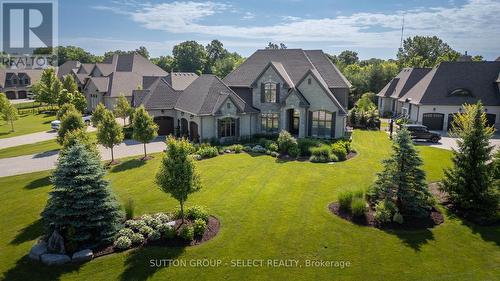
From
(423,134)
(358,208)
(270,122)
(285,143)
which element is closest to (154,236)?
(358,208)

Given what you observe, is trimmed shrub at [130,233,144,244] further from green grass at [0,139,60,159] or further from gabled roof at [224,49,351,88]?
gabled roof at [224,49,351,88]

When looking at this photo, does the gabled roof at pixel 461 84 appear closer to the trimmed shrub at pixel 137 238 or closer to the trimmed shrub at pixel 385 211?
the trimmed shrub at pixel 385 211

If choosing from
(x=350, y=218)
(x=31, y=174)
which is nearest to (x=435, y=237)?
(x=350, y=218)

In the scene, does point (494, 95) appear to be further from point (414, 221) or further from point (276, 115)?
point (414, 221)

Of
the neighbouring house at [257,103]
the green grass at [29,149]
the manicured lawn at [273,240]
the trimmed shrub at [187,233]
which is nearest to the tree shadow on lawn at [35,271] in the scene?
the manicured lawn at [273,240]

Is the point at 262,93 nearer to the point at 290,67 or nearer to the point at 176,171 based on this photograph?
the point at 290,67

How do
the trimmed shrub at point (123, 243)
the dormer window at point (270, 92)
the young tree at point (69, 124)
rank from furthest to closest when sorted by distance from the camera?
the dormer window at point (270, 92), the young tree at point (69, 124), the trimmed shrub at point (123, 243)
